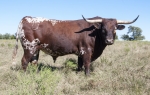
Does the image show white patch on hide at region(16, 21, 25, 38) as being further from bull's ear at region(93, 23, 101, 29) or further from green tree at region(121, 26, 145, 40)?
green tree at region(121, 26, 145, 40)

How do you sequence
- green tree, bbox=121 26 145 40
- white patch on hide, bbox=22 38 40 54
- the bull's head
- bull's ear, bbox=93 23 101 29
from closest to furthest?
1. the bull's head
2. white patch on hide, bbox=22 38 40 54
3. bull's ear, bbox=93 23 101 29
4. green tree, bbox=121 26 145 40

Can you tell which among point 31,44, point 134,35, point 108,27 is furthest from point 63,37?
point 134,35

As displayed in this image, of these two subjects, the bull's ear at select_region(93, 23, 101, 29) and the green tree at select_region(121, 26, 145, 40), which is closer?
the bull's ear at select_region(93, 23, 101, 29)

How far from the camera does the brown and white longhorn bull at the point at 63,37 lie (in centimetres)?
737

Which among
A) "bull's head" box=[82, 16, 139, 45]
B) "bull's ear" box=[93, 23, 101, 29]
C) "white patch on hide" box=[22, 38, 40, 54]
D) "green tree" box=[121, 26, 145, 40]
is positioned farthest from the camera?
"green tree" box=[121, 26, 145, 40]

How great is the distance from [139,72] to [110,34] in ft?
4.69

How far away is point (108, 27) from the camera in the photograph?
7.16 meters

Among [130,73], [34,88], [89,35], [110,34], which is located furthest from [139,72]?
[34,88]

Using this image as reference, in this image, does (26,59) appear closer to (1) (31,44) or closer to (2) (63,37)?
(1) (31,44)

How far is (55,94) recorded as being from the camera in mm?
4777

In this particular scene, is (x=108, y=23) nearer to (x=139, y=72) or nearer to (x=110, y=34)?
(x=110, y=34)

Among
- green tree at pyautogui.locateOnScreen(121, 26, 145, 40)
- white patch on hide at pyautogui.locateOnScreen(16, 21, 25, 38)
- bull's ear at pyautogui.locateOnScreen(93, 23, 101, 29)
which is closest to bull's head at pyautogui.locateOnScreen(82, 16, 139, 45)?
bull's ear at pyautogui.locateOnScreen(93, 23, 101, 29)

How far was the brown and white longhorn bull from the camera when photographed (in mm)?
7371

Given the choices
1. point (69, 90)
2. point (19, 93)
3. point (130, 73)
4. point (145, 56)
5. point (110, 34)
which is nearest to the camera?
point (19, 93)
